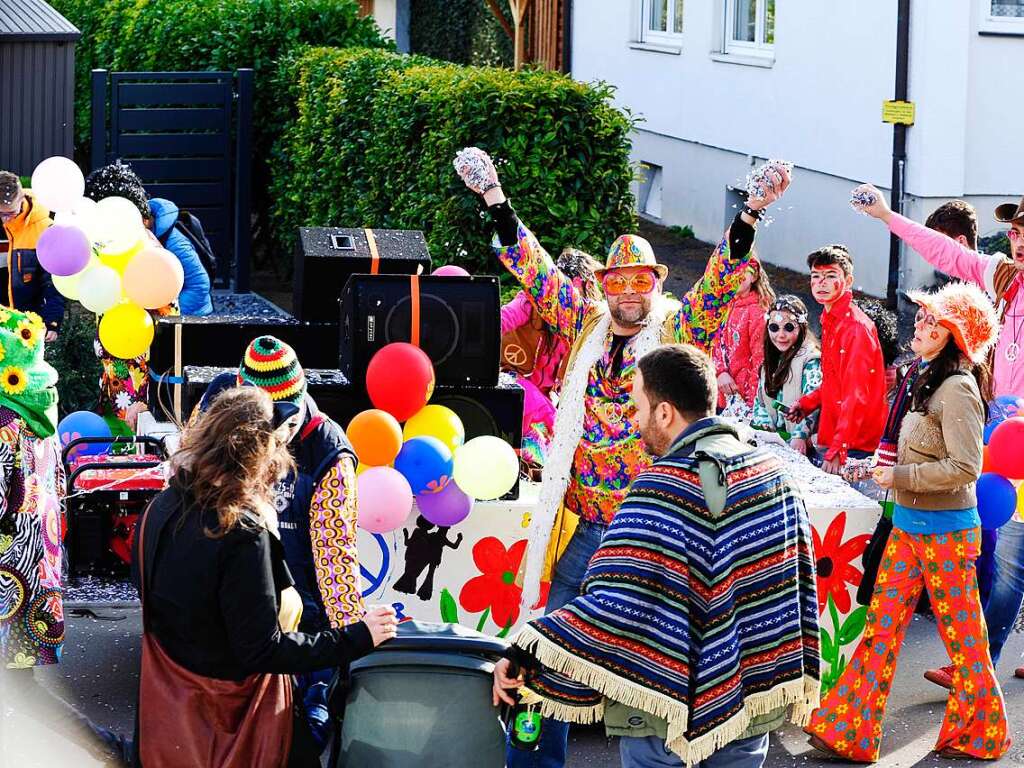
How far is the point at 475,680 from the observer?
4281 millimetres

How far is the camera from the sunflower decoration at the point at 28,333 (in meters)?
5.59

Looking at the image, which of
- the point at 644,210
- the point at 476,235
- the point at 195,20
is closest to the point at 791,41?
the point at 644,210

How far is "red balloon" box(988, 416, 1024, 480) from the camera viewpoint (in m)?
5.97

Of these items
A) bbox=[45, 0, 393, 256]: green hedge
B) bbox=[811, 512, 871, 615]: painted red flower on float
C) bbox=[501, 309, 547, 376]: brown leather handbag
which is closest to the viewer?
bbox=[811, 512, 871, 615]: painted red flower on float

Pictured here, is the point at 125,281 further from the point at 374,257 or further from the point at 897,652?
the point at 897,652

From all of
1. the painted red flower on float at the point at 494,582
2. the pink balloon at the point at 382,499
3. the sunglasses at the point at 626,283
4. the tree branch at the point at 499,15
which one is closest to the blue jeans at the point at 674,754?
the pink balloon at the point at 382,499

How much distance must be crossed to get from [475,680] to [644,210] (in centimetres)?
1548

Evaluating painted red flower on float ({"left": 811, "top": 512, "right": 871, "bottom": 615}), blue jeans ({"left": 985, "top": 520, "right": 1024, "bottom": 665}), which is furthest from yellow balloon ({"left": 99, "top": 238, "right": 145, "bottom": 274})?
blue jeans ({"left": 985, "top": 520, "right": 1024, "bottom": 665})

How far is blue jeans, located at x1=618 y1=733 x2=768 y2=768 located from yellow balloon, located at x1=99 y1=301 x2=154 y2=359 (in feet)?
11.9

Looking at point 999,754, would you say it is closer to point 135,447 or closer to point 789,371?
point 789,371

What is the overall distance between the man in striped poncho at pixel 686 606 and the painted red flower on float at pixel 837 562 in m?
1.95

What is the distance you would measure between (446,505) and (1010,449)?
6.76ft

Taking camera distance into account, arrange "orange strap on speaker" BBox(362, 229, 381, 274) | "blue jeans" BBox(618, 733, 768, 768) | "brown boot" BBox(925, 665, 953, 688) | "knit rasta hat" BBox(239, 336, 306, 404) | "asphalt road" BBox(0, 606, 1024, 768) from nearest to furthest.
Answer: "blue jeans" BBox(618, 733, 768, 768)
"knit rasta hat" BBox(239, 336, 306, 404)
"asphalt road" BBox(0, 606, 1024, 768)
"brown boot" BBox(925, 665, 953, 688)
"orange strap on speaker" BBox(362, 229, 381, 274)

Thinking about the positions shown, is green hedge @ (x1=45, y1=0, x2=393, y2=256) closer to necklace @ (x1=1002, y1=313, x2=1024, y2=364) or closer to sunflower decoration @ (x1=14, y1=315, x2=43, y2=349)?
necklace @ (x1=1002, y1=313, x2=1024, y2=364)
